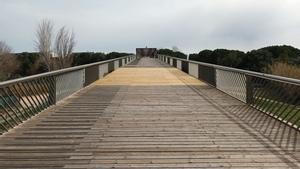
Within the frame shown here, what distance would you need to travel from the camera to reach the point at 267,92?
36.3ft

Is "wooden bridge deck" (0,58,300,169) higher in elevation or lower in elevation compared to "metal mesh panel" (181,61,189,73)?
lower

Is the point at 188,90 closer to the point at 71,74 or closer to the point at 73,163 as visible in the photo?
the point at 71,74

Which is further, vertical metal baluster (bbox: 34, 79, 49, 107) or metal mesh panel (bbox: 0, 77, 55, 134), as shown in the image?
vertical metal baluster (bbox: 34, 79, 49, 107)

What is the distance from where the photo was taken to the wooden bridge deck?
20.5ft

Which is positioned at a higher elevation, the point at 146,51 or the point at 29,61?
the point at 146,51

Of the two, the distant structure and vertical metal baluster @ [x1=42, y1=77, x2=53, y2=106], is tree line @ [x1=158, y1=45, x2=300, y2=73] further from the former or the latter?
the distant structure

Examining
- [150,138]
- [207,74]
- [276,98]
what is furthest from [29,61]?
[150,138]

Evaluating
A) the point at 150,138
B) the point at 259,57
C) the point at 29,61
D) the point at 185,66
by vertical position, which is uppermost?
the point at 259,57

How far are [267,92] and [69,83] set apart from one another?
5.99 m

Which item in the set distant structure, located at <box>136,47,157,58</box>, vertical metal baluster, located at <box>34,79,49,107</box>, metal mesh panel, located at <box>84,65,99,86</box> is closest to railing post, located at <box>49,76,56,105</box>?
vertical metal baluster, located at <box>34,79,49,107</box>

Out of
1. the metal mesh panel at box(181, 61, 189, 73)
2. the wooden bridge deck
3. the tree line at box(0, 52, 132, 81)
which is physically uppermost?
the metal mesh panel at box(181, 61, 189, 73)

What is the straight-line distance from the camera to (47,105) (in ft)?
37.5

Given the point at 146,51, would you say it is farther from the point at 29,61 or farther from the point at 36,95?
the point at 36,95

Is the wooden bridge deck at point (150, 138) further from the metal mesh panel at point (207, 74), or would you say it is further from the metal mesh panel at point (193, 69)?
the metal mesh panel at point (193, 69)
